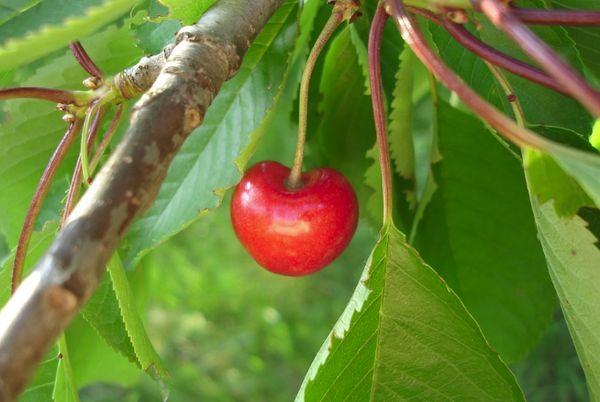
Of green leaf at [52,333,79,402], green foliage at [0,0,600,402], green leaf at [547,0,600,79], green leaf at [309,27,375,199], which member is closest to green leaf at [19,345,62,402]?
green foliage at [0,0,600,402]

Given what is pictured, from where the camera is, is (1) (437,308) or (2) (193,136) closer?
(1) (437,308)

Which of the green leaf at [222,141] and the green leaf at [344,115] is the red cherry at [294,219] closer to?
the green leaf at [222,141]

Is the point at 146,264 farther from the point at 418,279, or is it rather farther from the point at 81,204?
the point at 81,204

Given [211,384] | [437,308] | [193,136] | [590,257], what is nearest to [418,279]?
[437,308]

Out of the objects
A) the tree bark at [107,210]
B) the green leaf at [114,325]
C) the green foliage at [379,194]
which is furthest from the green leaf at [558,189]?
the green leaf at [114,325]

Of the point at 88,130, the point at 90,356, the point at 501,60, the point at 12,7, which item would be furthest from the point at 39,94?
the point at 90,356

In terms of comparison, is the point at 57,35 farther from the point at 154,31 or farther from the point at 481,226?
the point at 481,226

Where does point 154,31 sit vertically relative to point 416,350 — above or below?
above
